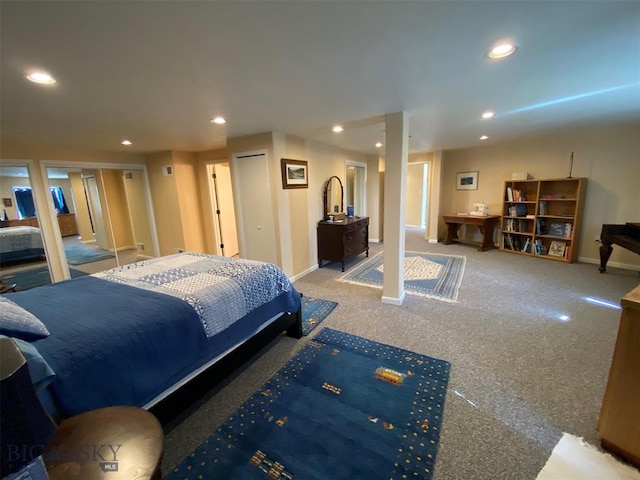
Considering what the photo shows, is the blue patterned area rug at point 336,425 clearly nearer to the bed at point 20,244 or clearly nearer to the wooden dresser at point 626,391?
the wooden dresser at point 626,391

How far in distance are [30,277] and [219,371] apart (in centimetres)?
420

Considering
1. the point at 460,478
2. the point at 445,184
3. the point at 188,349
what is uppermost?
the point at 445,184

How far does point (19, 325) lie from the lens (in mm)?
1188

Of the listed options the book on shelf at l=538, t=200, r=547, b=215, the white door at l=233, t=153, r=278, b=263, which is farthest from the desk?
the white door at l=233, t=153, r=278, b=263

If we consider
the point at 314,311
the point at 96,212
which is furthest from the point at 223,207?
the point at 314,311

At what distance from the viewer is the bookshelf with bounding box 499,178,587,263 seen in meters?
4.49

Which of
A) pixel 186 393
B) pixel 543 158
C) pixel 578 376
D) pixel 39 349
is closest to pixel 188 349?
pixel 186 393

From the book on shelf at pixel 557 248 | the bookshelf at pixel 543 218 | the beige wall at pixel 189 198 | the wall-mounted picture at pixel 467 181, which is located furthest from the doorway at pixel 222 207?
the book on shelf at pixel 557 248

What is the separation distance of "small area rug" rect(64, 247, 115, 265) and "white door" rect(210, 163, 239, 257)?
2.14m

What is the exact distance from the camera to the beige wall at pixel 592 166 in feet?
13.3

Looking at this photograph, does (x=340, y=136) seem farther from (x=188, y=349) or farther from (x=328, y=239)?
(x=188, y=349)

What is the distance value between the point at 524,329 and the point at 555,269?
2.47 metres

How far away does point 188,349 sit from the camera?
5.25 feet

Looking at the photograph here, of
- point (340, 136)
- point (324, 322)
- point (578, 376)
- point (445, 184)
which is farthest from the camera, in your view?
point (445, 184)
